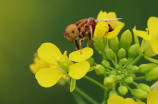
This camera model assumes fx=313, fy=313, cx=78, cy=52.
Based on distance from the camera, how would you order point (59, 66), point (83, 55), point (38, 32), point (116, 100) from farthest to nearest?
point (38, 32)
point (59, 66)
point (83, 55)
point (116, 100)

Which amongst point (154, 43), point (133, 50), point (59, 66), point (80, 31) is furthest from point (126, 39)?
point (59, 66)

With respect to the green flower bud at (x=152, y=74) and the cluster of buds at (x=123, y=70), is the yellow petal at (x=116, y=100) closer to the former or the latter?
the cluster of buds at (x=123, y=70)

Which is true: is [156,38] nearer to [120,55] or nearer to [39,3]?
[120,55]

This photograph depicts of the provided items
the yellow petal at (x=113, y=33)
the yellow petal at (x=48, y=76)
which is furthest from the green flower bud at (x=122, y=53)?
the yellow petal at (x=48, y=76)

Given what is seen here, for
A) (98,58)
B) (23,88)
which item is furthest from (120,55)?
(23,88)

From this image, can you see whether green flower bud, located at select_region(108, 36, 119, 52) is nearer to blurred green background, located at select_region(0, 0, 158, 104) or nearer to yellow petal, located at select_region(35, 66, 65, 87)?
yellow petal, located at select_region(35, 66, 65, 87)

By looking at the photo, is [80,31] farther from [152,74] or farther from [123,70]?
[152,74]

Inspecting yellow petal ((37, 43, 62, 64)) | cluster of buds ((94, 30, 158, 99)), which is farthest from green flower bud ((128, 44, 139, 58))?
yellow petal ((37, 43, 62, 64))
